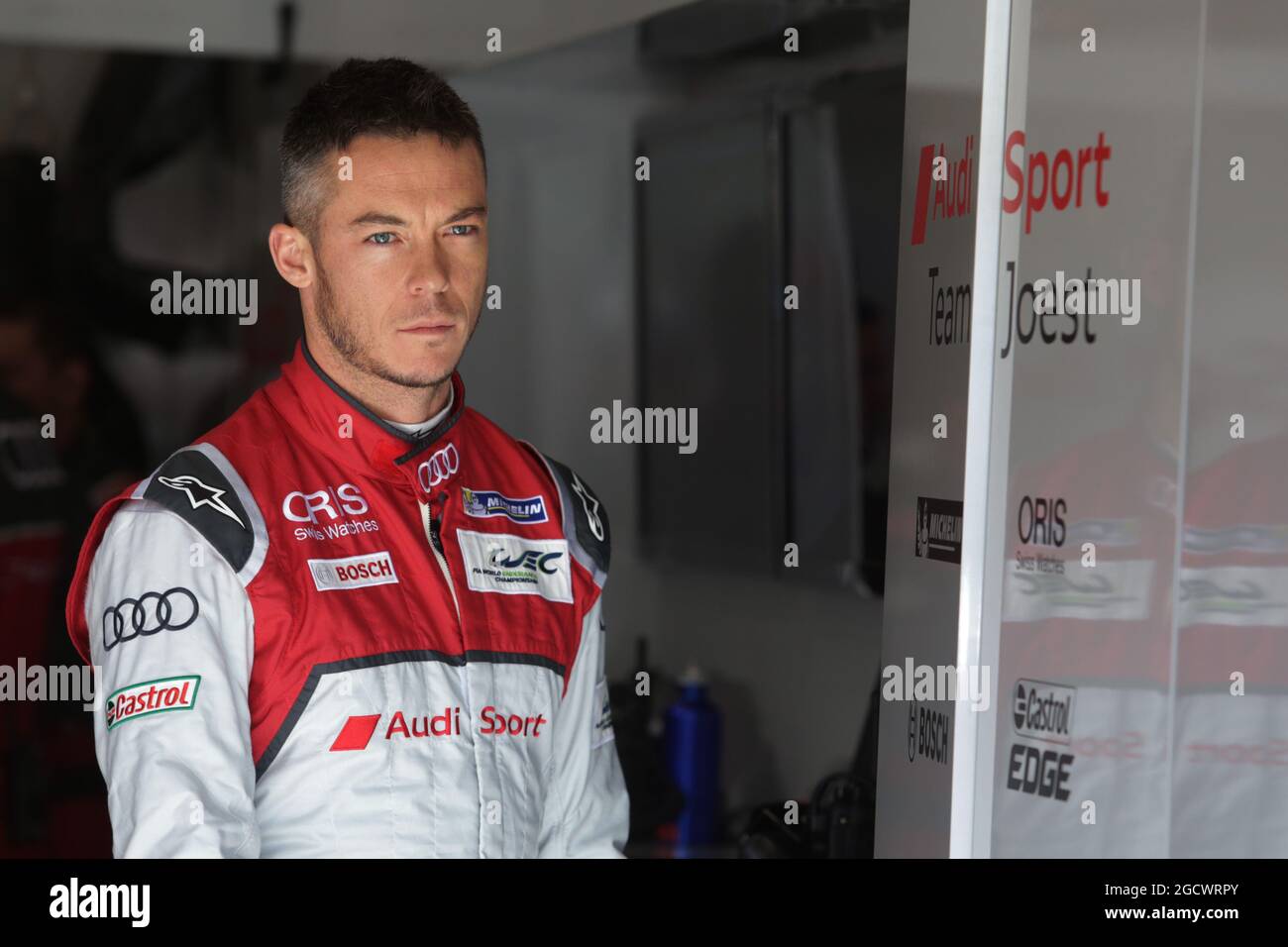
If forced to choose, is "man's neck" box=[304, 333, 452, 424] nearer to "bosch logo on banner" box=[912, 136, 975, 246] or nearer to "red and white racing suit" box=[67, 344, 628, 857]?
"red and white racing suit" box=[67, 344, 628, 857]

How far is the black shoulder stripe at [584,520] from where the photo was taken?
5.49ft

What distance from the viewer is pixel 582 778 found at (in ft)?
5.35

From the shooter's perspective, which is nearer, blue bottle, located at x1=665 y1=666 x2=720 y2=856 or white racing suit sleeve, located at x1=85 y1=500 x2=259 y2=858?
white racing suit sleeve, located at x1=85 y1=500 x2=259 y2=858

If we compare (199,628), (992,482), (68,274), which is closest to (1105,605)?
(992,482)

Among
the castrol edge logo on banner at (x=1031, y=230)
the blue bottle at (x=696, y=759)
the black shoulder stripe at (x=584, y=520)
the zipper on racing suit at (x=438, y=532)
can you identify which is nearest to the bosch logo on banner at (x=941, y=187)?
the castrol edge logo on banner at (x=1031, y=230)

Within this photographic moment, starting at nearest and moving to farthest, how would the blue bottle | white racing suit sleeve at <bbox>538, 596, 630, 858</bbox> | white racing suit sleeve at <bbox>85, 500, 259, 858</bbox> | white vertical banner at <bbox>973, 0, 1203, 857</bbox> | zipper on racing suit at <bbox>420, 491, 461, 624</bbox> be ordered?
white racing suit sleeve at <bbox>85, 500, 259, 858</bbox>, white vertical banner at <bbox>973, 0, 1203, 857</bbox>, zipper on racing suit at <bbox>420, 491, 461, 624</bbox>, white racing suit sleeve at <bbox>538, 596, 630, 858</bbox>, the blue bottle

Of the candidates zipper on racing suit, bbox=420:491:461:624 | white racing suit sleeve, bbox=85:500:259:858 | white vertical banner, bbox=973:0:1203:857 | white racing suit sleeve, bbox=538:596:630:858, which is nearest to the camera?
white racing suit sleeve, bbox=85:500:259:858

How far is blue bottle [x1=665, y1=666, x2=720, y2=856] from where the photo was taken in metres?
3.03

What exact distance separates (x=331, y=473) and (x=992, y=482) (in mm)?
635

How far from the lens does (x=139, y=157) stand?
550cm

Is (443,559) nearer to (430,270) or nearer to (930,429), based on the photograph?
(430,270)

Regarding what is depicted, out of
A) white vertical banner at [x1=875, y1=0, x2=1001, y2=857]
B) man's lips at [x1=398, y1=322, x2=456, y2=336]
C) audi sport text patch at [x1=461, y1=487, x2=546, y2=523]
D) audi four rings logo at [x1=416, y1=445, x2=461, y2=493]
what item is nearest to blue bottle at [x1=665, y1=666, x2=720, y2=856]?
white vertical banner at [x1=875, y1=0, x2=1001, y2=857]

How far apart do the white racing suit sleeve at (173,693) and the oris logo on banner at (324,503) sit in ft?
0.33
